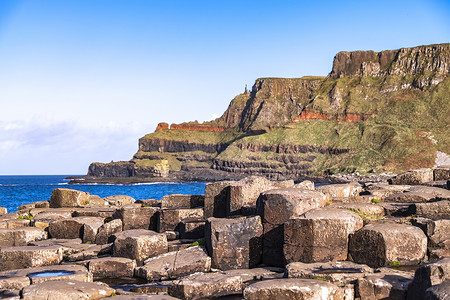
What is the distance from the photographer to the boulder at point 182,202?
16.2m

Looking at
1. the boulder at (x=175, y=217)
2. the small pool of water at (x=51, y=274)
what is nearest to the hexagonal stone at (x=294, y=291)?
the small pool of water at (x=51, y=274)

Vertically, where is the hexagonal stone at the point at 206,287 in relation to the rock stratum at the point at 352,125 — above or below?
below

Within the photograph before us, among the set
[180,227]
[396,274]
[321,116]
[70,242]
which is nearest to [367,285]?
[396,274]

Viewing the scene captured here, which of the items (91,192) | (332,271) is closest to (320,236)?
(332,271)

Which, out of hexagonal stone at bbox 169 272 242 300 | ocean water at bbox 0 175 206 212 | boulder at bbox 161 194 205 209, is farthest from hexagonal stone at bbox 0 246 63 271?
ocean water at bbox 0 175 206 212

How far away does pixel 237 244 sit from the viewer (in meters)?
10.7

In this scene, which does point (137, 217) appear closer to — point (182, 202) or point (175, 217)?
point (175, 217)

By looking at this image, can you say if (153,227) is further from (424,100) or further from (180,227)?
(424,100)

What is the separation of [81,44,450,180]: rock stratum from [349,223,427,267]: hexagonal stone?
11217 centimetres

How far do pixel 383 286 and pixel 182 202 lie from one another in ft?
32.5

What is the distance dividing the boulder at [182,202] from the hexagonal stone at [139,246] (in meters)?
4.06

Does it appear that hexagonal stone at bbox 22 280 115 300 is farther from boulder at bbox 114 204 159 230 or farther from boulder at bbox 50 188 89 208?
boulder at bbox 50 188 89 208

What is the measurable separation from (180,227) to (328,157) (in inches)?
5614

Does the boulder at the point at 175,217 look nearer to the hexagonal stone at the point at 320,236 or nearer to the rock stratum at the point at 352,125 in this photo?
the hexagonal stone at the point at 320,236
